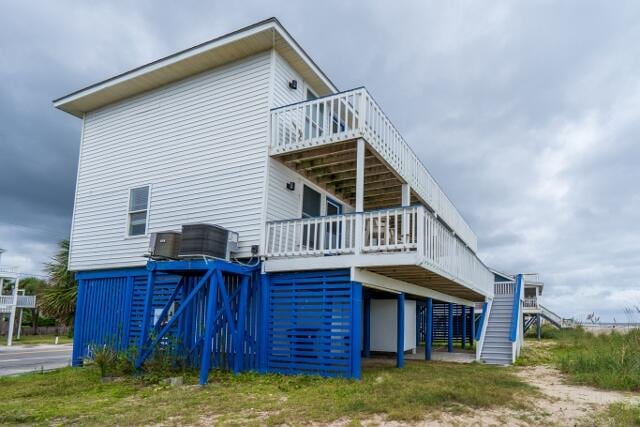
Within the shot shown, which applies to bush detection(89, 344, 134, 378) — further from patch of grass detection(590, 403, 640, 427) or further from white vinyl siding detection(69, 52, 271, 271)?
patch of grass detection(590, 403, 640, 427)

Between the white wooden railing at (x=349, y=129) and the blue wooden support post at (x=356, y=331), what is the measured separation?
11.0ft

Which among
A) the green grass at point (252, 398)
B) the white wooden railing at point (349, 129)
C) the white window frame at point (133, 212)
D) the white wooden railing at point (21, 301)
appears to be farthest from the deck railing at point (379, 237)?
the white wooden railing at point (21, 301)

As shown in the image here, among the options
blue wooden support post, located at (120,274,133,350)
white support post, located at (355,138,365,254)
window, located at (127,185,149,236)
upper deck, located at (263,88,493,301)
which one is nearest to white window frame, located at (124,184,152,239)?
window, located at (127,185,149,236)

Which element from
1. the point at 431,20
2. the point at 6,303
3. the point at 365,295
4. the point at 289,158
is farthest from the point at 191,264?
the point at 6,303

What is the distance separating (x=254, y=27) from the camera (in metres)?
10.8

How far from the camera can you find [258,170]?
11055 millimetres

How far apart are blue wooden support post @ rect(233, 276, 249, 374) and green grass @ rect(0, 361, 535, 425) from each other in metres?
0.34

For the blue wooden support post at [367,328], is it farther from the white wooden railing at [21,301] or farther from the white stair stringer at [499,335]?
the white wooden railing at [21,301]

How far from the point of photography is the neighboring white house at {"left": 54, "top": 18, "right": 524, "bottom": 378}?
1006 centimetres

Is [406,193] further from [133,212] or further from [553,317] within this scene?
[553,317]

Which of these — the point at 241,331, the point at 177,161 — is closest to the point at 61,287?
the point at 177,161

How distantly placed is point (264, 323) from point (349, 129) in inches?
186

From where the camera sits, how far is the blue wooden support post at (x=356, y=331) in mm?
9172

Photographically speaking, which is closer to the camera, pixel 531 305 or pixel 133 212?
pixel 133 212
